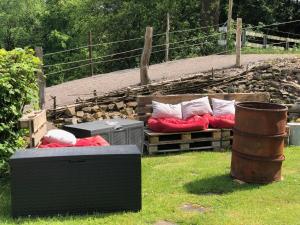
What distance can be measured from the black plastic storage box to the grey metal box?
204 centimetres

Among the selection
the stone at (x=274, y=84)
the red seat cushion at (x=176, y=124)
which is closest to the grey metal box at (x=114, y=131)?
the red seat cushion at (x=176, y=124)

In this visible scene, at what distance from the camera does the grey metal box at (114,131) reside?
714 centimetres

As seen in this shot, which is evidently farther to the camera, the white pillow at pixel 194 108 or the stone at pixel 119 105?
the stone at pixel 119 105

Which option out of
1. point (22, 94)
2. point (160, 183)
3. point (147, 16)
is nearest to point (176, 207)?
point (160, 183)

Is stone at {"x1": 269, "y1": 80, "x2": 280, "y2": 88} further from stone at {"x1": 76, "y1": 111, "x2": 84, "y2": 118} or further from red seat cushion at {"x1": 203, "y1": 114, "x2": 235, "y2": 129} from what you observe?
stone at {"x1": 76, "y1": 111, "x2": 84, "y2": 118}

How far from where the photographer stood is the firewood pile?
31.6 feet

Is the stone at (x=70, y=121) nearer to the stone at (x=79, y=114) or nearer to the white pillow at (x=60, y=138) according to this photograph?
the stone at (x=79, y=114)

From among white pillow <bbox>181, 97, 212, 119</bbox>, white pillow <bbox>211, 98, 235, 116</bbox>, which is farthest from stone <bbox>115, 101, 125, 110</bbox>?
white pillow <bbox>211, 98, 235, 116</bbox>

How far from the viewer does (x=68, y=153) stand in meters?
5.04

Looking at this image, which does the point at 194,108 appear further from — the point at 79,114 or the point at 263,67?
the point at 263,67

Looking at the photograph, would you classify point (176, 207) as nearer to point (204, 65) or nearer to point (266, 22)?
point (204, 65)

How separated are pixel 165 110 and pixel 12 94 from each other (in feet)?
10.8

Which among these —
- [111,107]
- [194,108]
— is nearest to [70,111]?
[111,107]

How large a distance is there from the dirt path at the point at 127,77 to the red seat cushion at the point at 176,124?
2466 millimetres
